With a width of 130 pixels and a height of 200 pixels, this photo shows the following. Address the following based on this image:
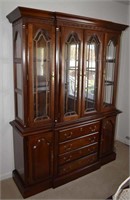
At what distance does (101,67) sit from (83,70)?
314 millimetres

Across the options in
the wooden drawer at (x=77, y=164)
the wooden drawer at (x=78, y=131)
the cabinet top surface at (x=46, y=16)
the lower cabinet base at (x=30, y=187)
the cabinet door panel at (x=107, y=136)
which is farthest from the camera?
Answer: the cabinet door panel at (x=107, y=136)

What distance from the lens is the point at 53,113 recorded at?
2.21m

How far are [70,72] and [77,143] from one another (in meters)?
0.94

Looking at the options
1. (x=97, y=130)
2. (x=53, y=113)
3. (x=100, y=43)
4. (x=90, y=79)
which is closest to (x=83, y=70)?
(x=90, y=79)

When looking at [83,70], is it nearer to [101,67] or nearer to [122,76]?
[101,67]

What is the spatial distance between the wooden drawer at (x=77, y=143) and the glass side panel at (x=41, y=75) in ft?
1.54

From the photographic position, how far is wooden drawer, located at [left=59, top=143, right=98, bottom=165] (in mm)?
2398

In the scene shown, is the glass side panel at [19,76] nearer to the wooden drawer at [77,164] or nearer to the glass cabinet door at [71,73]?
the glass cabinet door at [71,73]

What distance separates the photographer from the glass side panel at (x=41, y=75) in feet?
6.59

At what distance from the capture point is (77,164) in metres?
2.55

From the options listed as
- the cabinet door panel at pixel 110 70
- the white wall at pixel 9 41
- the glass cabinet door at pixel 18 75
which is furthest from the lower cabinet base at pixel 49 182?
the cabinet door panel at pixel 110 70

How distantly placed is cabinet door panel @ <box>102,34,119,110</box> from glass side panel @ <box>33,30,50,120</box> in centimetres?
86

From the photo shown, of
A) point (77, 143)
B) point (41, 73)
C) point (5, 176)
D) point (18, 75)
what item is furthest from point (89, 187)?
point (18, 75)

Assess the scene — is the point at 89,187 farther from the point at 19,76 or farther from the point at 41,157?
the point at 19,76
